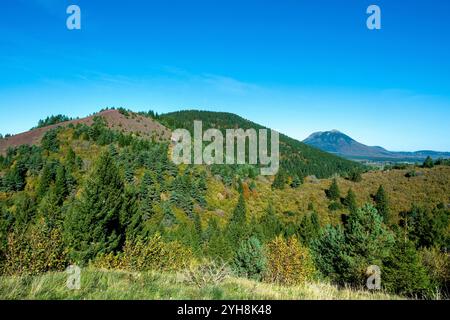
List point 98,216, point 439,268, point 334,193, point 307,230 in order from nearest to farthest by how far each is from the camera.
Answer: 1. point 98,216
2. point 439,268
3. point 307,230
4. point 334,193

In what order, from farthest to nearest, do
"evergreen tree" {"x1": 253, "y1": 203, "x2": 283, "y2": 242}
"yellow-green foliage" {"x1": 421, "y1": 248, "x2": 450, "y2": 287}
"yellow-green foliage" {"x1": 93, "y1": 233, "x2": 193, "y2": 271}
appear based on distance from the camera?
"evergreen tree" {"x1": 253, "y1": 203, "x2": 283, "y2": 242} → "yellow-green foliage" {"x1": 421, "y1": 248, "x2": 450, "y2": 287} → "yellow-green foliage" {"x1": 93, "y1": 233, "x2": 193, "y2": 271}

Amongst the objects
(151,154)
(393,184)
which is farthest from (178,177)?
(393,184)

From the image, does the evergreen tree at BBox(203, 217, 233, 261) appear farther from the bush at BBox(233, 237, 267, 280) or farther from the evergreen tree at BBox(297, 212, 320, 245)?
the evergreen tree at BBox(297, 212, 320, 245)

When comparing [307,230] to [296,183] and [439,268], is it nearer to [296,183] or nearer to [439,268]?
[439,268]

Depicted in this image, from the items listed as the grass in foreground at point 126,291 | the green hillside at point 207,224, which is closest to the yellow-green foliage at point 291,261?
the green hillside at point 207,224

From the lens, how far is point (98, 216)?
111 ft

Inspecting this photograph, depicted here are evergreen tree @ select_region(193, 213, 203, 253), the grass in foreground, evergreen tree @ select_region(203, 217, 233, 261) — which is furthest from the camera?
evergreen tree @ select_region(193, 213, 203, 253)

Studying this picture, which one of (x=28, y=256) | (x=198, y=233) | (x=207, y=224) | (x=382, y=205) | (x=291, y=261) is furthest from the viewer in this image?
(x=207, y=224)

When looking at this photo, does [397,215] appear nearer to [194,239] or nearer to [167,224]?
[194,239]

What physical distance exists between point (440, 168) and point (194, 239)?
8017 centimetres

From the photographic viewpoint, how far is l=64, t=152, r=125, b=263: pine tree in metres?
32.2

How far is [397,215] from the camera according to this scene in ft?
224

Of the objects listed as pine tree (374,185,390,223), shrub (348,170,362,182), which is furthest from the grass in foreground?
shrub (348,170,362,182)

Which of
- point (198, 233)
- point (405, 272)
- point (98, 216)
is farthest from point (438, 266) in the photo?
point (198, 233)
